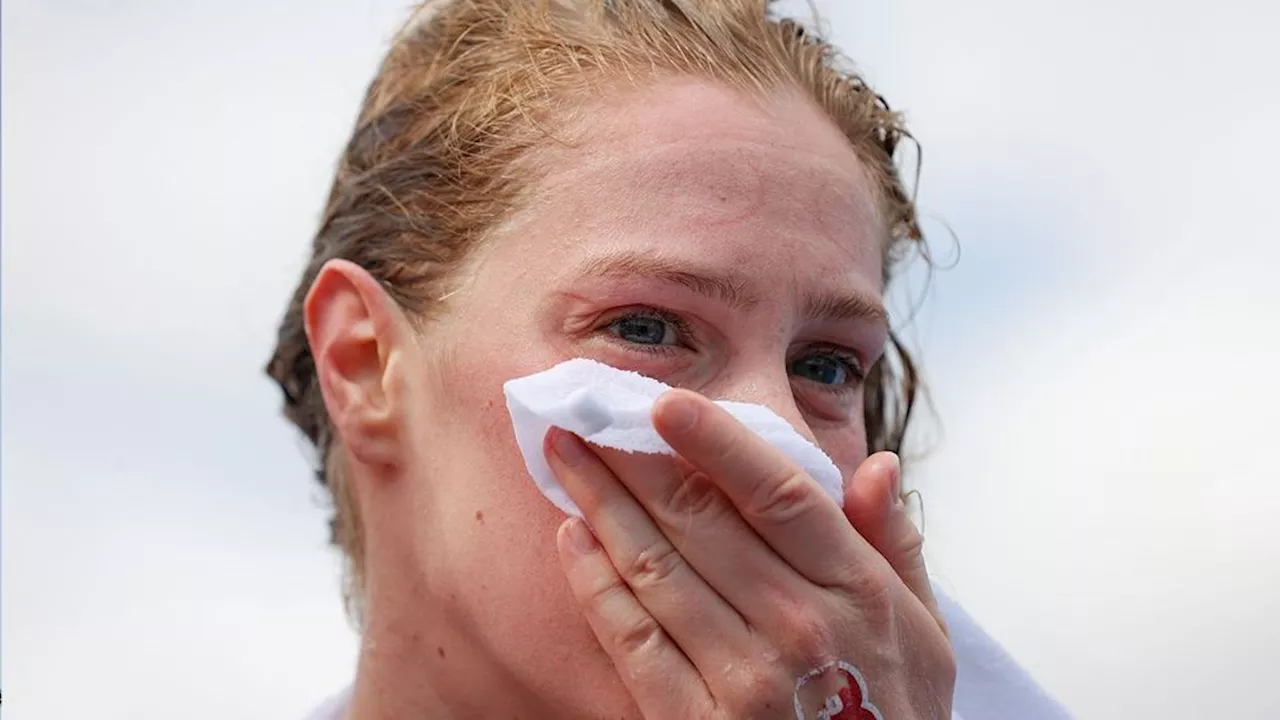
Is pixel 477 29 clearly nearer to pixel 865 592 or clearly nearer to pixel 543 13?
pixel 543 13

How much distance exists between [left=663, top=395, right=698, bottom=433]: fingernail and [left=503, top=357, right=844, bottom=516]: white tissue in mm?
117

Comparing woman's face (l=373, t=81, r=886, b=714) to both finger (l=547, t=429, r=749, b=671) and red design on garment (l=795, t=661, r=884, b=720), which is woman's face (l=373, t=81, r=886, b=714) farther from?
red design on garment (l=795, t=661, r=884, b=720)

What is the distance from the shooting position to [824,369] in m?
2.73

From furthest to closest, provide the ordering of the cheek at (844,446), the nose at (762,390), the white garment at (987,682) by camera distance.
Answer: the white garment at (987,682)
the cheek at (844,446)
the nose at (762,390)

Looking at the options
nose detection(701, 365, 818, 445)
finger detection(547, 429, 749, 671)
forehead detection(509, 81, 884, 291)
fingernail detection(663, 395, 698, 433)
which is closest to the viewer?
fingernail detection(663, 395, 698, 433)

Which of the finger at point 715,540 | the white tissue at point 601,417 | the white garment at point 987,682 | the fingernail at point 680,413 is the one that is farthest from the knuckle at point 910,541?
the white garment at point 987,682

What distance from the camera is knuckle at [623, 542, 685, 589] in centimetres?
210

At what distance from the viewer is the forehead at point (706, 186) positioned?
7.98 ft

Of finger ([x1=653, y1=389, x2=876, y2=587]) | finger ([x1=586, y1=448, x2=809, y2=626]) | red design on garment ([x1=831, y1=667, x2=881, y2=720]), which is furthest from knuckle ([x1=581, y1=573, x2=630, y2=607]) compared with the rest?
red design on garment ([x1=831, y1=667, x2=881, y2=720])

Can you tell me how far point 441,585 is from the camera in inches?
98.9

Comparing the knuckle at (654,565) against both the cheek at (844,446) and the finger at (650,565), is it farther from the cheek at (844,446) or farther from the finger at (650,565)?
the cheek at (844,446)

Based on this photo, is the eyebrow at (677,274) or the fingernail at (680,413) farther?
the eyebrow at (677,274)

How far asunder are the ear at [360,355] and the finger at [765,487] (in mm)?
841

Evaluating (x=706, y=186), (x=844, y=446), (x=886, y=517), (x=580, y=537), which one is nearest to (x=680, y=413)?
(x=580, y=537)
